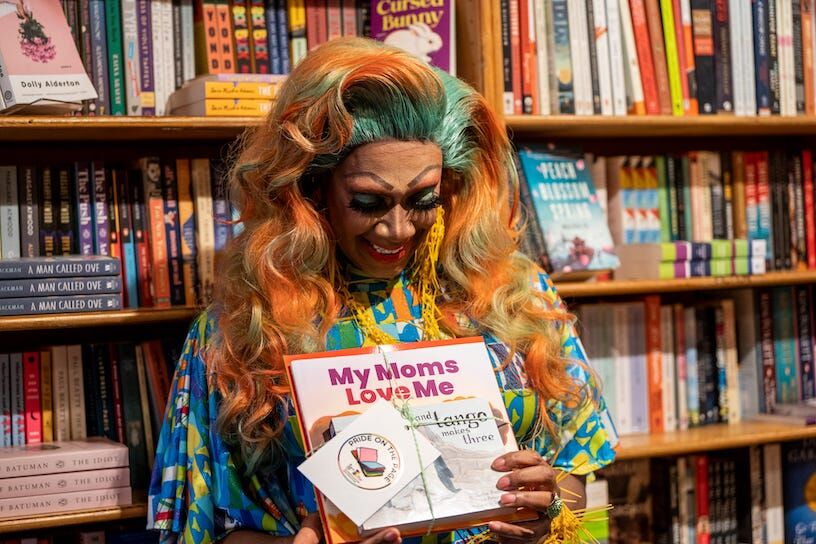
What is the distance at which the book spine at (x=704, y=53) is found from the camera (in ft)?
7.61

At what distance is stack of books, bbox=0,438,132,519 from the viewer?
1.86 meters

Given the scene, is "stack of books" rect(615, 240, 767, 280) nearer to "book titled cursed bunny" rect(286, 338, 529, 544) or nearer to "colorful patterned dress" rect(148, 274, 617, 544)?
"colorful patterned dress" rect(148, 274, 617, 544)

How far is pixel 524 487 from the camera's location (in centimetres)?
154

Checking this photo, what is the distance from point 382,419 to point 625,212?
1.06 meters

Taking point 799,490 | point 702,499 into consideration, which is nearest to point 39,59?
point 702,499

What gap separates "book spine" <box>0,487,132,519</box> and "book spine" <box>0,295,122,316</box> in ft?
1.06

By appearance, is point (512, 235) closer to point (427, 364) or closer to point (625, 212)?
point (427, 364)

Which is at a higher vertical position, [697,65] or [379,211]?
[697,65]

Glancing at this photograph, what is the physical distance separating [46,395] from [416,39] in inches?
39.0

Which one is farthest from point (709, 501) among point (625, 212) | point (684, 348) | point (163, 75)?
point (163, 75)

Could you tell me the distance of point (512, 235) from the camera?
1866 millimetres

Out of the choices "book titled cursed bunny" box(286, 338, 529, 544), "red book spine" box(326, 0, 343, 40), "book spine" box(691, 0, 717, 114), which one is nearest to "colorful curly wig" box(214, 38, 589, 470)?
"book titled cursed bunny" box(286, 338, 529, 544)

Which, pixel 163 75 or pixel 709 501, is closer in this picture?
pixel 163 75

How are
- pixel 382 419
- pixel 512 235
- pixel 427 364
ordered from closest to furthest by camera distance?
pixel 382 419, pixel 427 364, pixel 512 235
